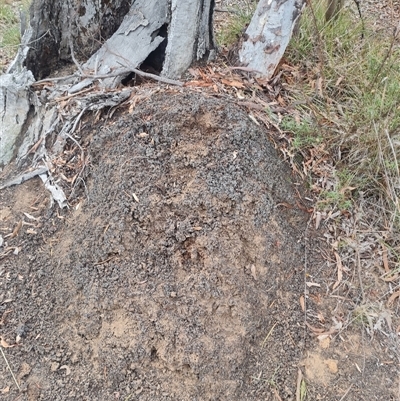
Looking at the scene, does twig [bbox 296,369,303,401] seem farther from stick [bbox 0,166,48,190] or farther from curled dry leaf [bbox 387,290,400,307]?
stick [bbox 0,166,48,190]

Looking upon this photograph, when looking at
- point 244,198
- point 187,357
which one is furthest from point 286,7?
point 187,357

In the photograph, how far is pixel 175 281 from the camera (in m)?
1.93

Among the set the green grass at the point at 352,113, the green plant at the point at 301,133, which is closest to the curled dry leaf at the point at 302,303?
the green grass at the point at 352,113

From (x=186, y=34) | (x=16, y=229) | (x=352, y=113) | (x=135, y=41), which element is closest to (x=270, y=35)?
(x=186, y=34)

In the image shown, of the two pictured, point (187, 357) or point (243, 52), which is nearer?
point (187, 357)

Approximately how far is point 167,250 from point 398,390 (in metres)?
1.15

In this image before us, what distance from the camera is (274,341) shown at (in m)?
1.95

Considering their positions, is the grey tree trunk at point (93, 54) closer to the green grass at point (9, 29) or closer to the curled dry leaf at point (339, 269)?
the green grass at point (9, 29)

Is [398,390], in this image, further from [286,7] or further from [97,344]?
[286,7]

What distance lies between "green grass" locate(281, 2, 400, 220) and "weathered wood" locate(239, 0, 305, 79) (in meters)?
0.17

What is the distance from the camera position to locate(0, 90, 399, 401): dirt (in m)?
1.84

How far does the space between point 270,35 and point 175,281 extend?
5.13 feet

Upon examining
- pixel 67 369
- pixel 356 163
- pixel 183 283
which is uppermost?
pixel 356 163

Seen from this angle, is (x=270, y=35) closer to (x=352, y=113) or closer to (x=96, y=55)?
(x=352, y=113)
